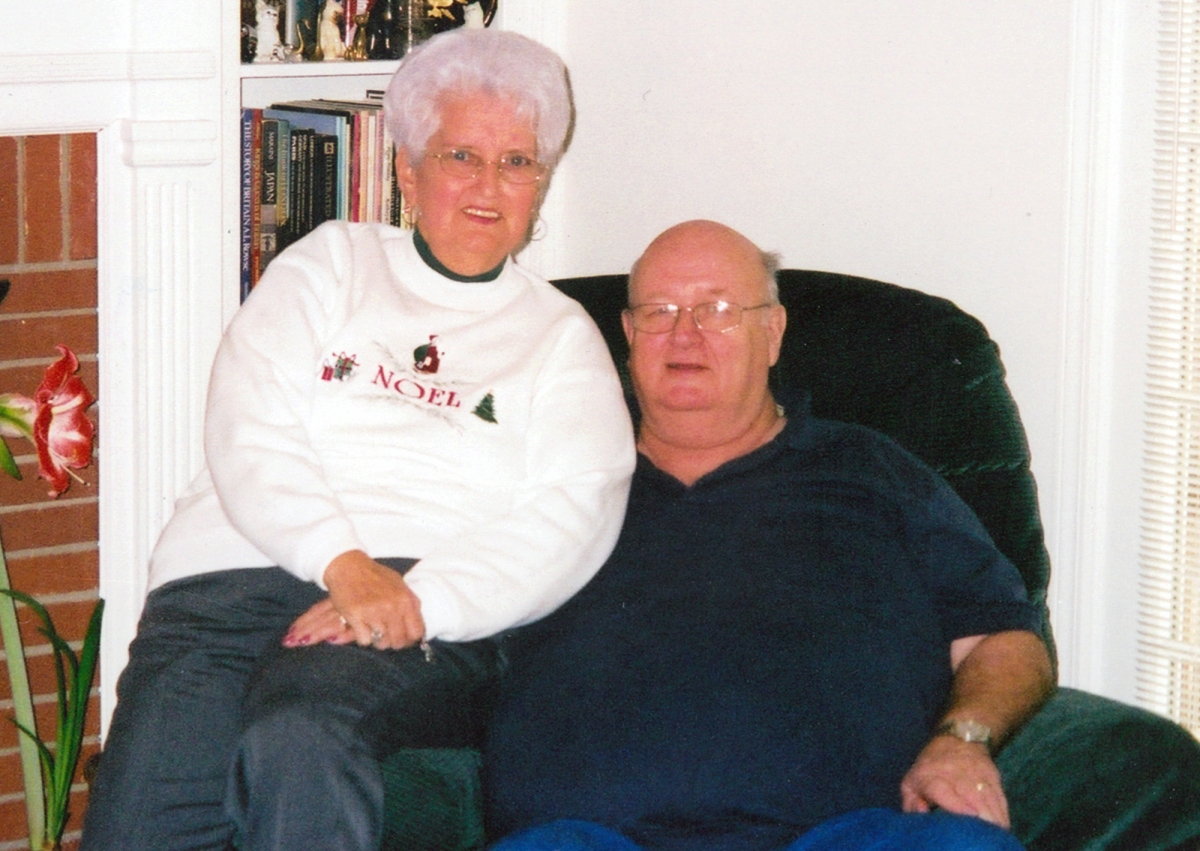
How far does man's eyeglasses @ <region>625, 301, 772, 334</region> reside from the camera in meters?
1.95

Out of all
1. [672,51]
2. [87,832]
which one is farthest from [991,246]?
[87,832]

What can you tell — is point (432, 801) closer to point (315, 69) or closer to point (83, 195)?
point (83, 195)

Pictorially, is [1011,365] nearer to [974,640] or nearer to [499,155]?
[974,640]

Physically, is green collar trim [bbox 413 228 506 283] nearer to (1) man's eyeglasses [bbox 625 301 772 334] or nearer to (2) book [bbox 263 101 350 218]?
(1) man's eyeglasses [bbox 625 301 772 334]

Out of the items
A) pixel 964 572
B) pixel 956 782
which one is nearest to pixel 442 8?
pixel 964 572

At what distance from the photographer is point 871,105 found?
2.24 m

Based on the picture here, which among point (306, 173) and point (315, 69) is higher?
point (315, 69)

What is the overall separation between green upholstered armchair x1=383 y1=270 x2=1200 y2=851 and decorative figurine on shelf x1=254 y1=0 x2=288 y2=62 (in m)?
0.67

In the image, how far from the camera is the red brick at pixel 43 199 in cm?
225

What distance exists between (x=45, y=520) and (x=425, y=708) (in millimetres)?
1118

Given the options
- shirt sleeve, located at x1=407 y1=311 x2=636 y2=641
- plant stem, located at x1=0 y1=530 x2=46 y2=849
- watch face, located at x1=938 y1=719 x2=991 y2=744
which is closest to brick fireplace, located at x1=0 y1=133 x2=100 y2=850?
plant stem, located at x1=0 y1=530 x2=46 y2=849

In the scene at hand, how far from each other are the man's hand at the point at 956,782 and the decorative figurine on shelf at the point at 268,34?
1.61 meters

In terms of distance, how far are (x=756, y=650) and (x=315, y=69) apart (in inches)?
54.1

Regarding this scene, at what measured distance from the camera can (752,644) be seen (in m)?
1.68
